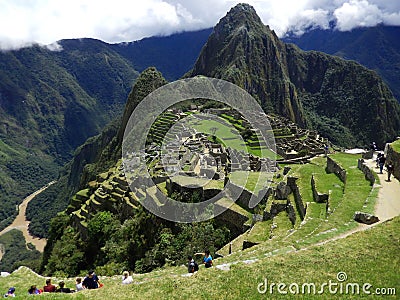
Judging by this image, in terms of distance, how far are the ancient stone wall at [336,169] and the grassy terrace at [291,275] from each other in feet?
33.4

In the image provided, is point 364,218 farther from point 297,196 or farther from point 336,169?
point 336,169

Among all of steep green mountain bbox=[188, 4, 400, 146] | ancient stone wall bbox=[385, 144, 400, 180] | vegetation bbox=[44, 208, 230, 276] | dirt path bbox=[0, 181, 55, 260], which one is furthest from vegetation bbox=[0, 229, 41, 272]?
steep green mountain bbox=[188, 4, 400, 146]

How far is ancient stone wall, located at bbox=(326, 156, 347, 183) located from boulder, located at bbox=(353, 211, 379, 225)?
667 cm

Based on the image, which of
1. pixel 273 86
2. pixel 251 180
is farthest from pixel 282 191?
pixel 273 86

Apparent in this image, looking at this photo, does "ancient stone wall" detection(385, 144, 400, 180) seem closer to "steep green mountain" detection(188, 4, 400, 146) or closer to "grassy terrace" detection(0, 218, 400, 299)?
"grassy terrace" detection(0, 218, 400, 299)

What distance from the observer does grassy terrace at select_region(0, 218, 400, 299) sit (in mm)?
A: 9344

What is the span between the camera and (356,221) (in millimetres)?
→ 14445

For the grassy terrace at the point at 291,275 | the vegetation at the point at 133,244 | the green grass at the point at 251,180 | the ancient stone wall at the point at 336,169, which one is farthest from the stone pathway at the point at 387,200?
the vegetation at the point at 133,244

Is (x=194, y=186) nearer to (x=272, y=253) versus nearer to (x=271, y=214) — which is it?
(x=271, y=214)

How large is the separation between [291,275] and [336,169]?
49.9 ft

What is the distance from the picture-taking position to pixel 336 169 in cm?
2353

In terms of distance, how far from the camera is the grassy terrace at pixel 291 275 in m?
9.34

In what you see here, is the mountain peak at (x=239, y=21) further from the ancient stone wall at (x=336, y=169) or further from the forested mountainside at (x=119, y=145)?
the ancient stone wall at (x=336, y=169)

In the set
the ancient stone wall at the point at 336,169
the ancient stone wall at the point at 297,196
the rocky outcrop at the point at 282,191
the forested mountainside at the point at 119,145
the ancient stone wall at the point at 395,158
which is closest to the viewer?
the ancient stone wall at the point at 395,158
